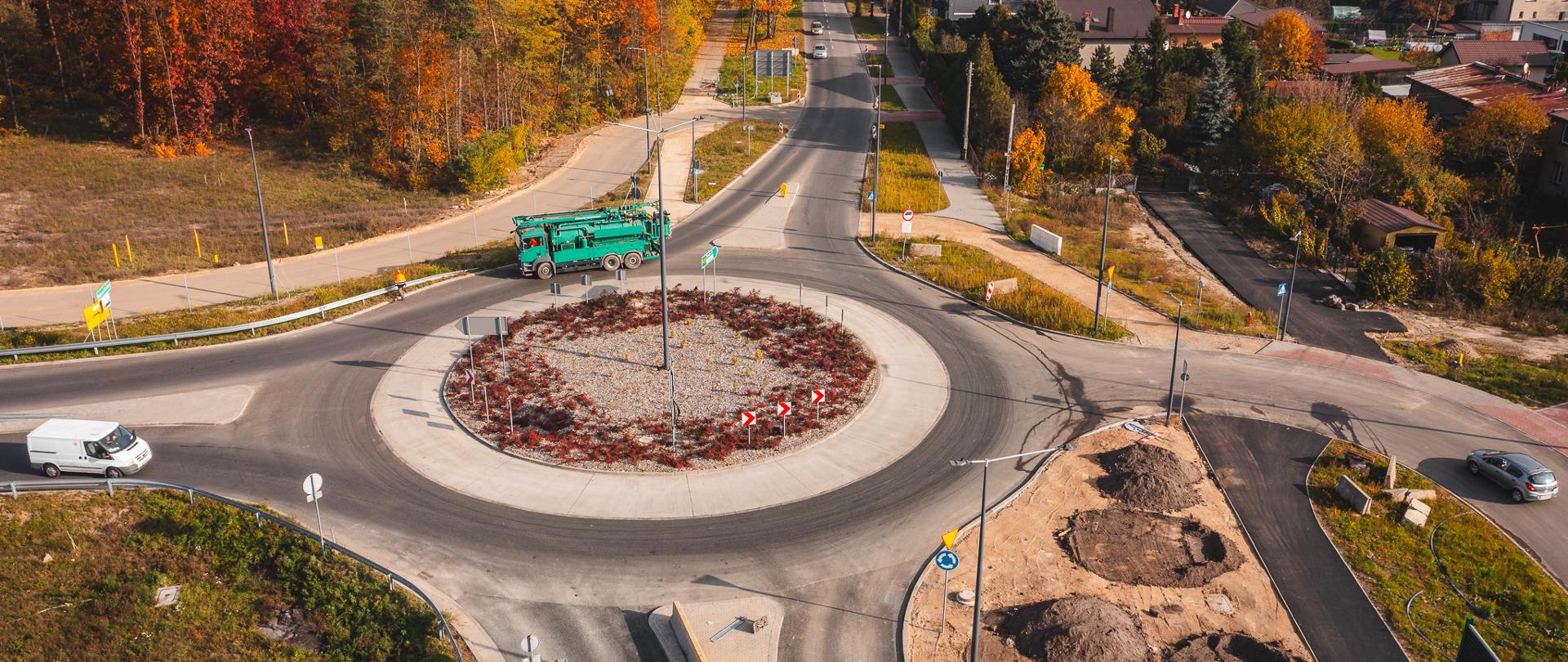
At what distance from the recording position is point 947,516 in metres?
28.9

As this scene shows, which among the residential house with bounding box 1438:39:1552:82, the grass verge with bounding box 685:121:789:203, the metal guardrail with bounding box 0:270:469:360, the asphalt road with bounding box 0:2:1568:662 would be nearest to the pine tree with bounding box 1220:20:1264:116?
the residential house with bounding box 1438:39:1552:82

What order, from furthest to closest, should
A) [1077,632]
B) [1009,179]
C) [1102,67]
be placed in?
[1102,67], [1009,179], [1077,632]

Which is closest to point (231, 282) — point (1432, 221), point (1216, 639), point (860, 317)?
point (860, 317)

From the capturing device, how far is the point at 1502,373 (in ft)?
128

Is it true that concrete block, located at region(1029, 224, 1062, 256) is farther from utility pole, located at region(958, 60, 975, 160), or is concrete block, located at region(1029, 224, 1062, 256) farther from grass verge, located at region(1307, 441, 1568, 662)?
grass verge, located at region(1307, 441, 1568, 662)

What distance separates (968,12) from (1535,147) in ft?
172

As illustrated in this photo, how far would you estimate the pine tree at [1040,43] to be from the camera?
239ft

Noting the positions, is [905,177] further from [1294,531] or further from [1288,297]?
[1294,531]

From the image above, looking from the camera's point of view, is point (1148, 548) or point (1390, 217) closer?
point (1148, 548)

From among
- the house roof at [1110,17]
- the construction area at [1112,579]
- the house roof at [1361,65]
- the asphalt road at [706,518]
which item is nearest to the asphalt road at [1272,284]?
the asphalt road at [706,518]

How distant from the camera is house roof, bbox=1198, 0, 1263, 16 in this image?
104000 millimetres

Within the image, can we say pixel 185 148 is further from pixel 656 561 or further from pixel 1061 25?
pixel 1061 25

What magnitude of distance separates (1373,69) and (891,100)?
39.4m

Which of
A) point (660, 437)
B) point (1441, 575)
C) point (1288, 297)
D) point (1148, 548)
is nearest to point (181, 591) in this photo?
point (660, 437)
